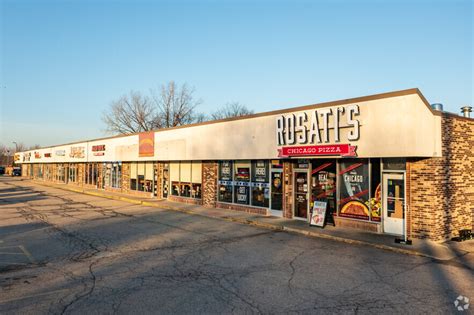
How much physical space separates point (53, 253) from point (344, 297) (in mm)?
8251

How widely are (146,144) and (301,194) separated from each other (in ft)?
47.5

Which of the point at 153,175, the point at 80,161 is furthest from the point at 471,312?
the point at 80,161

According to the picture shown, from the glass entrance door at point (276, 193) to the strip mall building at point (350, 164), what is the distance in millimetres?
50

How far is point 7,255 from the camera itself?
9.99 m

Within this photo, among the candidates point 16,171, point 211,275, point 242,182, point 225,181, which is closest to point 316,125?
point 242,182

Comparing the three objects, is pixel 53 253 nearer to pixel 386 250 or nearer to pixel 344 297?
pixel 344 297

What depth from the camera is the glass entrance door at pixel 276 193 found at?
55.0 feet

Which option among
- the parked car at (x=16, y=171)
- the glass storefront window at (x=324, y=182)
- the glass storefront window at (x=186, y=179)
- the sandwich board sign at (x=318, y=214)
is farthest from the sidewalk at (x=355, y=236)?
the parked car at (x=16, y=171)

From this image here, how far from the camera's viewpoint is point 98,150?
114ft

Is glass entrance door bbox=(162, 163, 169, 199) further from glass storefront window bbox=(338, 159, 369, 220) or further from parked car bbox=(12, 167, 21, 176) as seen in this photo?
parked car bbox=(12, 167, 21, 176)

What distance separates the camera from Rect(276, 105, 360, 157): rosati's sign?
42.6ft

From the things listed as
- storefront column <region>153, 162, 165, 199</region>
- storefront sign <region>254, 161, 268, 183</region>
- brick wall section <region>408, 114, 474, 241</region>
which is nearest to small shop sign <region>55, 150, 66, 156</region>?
storefront column <region>153, 162, 165, 199</region>

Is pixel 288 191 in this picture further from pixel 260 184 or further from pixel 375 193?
pixel 375 193

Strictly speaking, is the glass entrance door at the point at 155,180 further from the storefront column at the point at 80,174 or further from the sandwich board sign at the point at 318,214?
the storefront column at the point at 80,174
